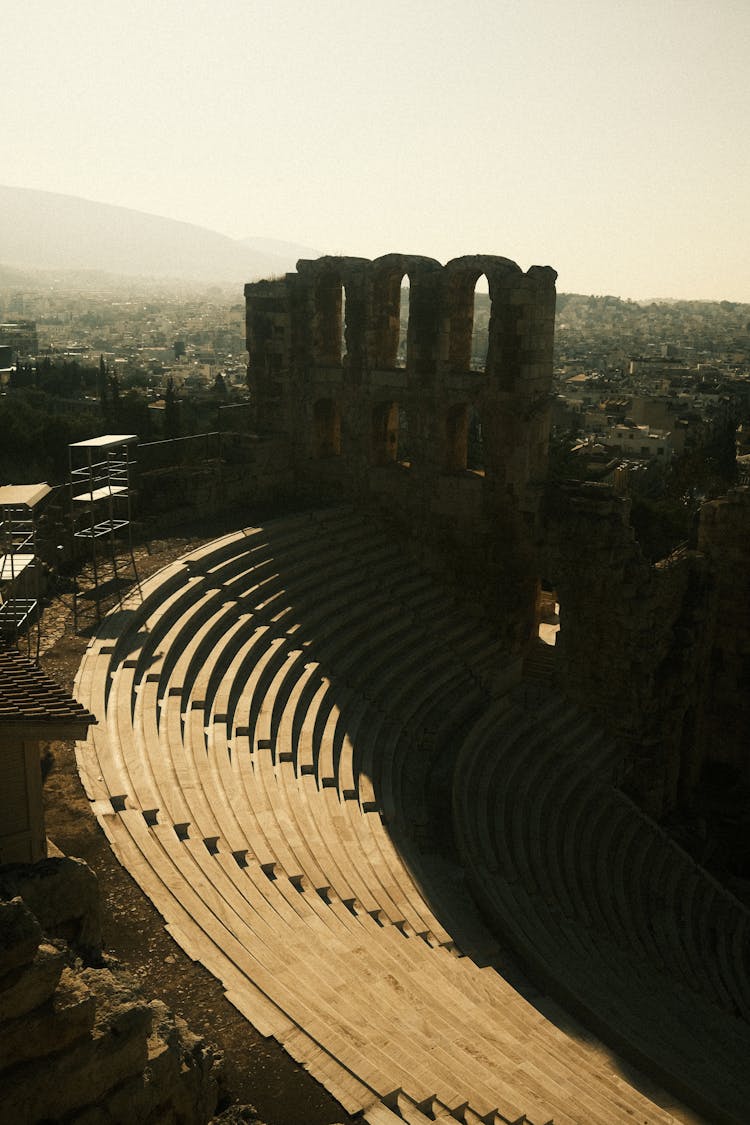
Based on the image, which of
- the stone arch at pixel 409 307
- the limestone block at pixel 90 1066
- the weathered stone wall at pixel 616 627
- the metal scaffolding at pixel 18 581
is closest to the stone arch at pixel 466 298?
the stone arch at pixel 409 307

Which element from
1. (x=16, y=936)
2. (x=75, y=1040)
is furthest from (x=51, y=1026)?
(x=16, y=936)

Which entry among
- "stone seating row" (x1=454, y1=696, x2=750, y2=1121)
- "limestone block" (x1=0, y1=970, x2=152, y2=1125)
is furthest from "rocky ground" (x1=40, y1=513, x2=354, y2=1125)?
"stone seating row" (x1=454, y1=696, x2=750, y2=1121)

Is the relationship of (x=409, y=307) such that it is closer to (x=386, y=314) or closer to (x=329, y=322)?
(x=386, y=314)

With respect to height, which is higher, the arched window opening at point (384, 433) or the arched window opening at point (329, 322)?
the arched window opening at point (329, 322)

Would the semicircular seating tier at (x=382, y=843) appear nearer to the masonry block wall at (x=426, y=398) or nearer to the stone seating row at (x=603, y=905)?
the stone seating row at (x=603, y=905)

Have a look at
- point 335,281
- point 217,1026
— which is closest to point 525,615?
point 335,281

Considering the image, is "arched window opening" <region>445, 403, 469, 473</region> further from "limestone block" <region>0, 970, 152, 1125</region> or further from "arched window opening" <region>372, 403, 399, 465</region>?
"limestone block" <region>0, 970, 152, 1125</region>
